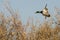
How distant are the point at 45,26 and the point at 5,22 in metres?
2.21

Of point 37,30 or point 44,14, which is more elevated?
point 44,14

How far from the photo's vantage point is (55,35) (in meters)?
13.9

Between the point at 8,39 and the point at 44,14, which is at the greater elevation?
the point at 44,14

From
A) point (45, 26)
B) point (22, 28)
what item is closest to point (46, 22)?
point (45, 26)

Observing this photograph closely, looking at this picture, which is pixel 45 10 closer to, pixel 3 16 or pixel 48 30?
pixel 48 30

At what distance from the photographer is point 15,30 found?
Answer: 43.5 feet

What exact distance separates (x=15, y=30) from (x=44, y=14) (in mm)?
1740

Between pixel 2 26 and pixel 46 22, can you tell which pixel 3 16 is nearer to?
pixel 2 26

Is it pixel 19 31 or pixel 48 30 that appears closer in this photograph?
pixel 19 31

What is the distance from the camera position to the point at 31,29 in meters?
13.4

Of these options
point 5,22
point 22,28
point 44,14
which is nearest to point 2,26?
point 5,22

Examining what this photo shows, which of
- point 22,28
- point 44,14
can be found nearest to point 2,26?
point 22,28

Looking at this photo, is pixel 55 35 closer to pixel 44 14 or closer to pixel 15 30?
pixel 44 14

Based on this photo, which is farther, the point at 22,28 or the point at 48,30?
the point at 48,30
